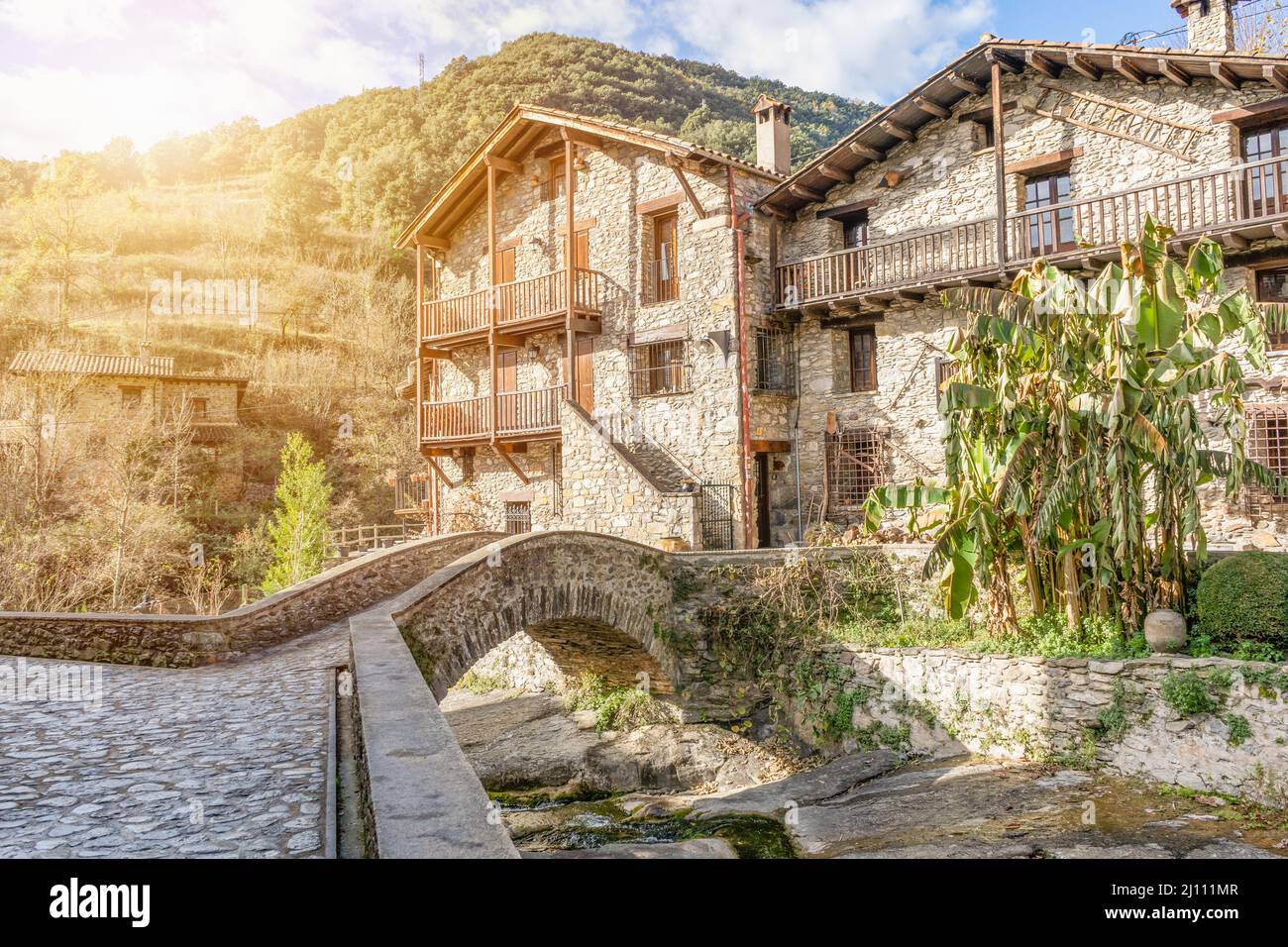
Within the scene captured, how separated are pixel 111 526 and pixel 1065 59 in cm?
2631

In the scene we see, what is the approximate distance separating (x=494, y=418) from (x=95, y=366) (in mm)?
21447

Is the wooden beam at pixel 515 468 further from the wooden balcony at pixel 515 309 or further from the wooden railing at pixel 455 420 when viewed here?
the wooden balcony at pixel 515 309

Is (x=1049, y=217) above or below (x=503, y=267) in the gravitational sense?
below

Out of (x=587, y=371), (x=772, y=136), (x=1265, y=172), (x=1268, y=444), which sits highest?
(x=772, y=136)

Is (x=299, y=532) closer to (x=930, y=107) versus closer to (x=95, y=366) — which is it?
(x=95, y=366)

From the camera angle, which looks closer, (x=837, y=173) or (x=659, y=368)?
(x=837, y=173)

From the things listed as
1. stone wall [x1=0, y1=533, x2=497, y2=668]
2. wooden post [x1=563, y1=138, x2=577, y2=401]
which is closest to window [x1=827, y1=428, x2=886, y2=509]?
wooden post [x1=563, y1=138, x2=577, y2=401]

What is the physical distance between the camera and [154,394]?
3384cm

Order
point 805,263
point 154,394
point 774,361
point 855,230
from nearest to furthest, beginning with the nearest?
point 805,263, point 774,361, point 855,230, point 154,394

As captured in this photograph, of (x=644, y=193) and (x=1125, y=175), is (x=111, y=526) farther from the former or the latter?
(x=1125, y=175)

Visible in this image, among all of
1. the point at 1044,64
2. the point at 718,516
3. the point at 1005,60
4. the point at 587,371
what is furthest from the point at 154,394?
the point at 1044,64

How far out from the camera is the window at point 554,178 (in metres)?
22.2
